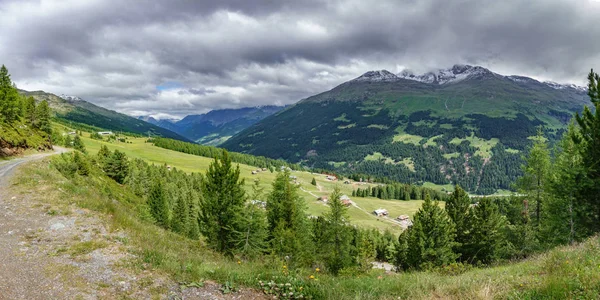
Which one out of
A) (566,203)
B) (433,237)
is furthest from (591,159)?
(433,237)

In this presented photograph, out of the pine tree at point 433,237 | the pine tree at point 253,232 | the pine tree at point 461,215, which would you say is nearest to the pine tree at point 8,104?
the pine tree at point 253,232

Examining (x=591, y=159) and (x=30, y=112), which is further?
(x=30, y=112)

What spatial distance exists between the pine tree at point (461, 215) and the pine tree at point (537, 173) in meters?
8.54

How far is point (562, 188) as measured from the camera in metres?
28.5

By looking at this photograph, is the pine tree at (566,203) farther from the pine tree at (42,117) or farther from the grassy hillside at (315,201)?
the pine tree at (42,117)

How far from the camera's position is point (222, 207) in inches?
1267

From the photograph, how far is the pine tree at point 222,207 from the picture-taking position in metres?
32.1

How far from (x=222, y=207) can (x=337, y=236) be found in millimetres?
13869

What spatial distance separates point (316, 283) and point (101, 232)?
37.1ft

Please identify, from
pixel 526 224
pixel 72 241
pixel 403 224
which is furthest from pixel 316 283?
pixel 403 224

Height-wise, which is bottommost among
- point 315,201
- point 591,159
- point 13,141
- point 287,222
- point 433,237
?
point 315,201

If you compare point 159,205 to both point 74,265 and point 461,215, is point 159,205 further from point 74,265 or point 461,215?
point 461,215

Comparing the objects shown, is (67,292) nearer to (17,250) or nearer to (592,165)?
(17,250)

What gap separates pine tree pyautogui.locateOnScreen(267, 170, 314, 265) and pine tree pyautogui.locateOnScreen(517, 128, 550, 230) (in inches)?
1060
